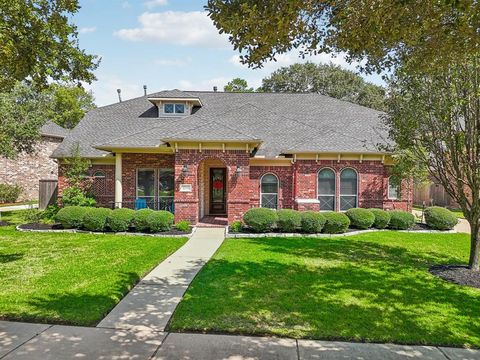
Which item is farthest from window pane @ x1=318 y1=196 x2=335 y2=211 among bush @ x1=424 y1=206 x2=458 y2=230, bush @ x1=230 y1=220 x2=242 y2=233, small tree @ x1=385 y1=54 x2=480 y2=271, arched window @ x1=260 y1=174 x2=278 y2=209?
small tree @ x1=385 y1=54 x2=480 y2=271

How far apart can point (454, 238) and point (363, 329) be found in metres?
9.91

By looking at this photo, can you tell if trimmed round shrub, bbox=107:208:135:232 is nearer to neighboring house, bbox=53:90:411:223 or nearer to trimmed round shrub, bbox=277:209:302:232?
neighboring house, bbox=53:90:411:223

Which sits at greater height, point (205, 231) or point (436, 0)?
point (436, 0)

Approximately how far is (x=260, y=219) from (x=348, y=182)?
5351 millimetres

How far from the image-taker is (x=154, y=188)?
16.0 m

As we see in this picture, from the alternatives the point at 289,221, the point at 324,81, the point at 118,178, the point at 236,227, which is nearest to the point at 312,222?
the point at 289,221

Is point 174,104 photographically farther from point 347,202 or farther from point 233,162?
point 347,202

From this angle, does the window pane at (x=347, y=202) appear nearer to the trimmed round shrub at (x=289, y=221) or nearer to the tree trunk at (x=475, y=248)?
the trimmed round shrub at (x=289, y=221)

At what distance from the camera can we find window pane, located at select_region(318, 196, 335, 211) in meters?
15.6

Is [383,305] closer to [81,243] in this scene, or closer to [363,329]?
[363,329]

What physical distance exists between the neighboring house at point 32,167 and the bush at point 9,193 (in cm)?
101

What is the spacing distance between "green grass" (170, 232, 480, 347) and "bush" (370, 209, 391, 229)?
3.60 meters

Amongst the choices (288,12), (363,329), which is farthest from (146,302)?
(288,12)

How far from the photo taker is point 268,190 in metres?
15.9
